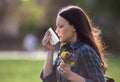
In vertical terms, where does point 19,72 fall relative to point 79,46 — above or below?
below

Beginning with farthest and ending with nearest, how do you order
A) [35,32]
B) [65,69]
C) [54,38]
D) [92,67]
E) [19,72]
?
[35,32]
[19,72]
[54,38]
[92,67]
[65,69]

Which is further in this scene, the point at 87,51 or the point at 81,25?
the point at 81,25

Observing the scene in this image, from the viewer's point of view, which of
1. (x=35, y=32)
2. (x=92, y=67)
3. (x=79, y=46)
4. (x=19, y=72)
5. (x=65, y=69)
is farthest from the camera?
(x=35, y=32)

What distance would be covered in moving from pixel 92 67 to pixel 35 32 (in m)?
40.7

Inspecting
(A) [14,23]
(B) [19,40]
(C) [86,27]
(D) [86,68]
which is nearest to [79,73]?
(D) [86,68]

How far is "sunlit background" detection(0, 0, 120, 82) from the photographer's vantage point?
19.2 m

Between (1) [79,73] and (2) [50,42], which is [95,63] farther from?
(2) [50,42]

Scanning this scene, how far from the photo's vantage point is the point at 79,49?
18.1 ft

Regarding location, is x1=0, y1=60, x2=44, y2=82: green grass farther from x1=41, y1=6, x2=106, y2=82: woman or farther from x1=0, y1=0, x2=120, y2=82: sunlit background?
x1=41, y1=6, x2=106, y2=82: woman

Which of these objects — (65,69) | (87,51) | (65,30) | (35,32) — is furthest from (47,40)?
(35,32)

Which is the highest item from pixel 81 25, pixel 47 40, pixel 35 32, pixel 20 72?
pixel 35 32

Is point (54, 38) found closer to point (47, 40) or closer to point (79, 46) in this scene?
point (47, 40)

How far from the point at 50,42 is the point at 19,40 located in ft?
148

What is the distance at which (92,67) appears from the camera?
5418mm
